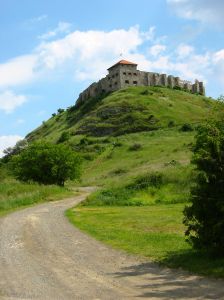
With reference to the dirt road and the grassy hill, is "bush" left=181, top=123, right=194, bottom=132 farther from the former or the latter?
the dirt road

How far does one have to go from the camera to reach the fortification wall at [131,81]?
155750 mm

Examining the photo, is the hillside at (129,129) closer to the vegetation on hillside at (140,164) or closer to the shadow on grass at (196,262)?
Result: the vegetation on hillside at (140,164)

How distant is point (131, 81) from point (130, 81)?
1.03 feet

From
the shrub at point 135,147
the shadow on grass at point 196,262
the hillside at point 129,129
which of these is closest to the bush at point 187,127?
the hillside at point 129,129

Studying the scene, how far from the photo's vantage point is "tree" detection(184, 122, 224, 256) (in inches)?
585

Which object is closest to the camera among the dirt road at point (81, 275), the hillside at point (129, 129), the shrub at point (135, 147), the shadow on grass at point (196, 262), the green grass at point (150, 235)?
the dirt road at point (81, 275)

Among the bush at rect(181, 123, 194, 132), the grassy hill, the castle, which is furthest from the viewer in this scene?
the castle

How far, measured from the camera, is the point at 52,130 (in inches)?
6314

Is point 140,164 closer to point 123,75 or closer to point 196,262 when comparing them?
point 196,262

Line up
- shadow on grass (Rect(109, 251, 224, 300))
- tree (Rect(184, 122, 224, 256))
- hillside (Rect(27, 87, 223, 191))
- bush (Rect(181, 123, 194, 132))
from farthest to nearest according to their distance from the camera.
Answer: bush (Rect(181, 123, 194, 132)) < hillside (Rect(27, 87, 223, 191)) < tree (Rect(184, 122, 224, 256)) < shadow on grass (Rect(109, 251, 224, 300))

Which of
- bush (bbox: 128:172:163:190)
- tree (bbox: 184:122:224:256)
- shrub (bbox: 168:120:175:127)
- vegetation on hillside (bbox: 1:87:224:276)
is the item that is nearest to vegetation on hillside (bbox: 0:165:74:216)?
vegetation on hillside (bbox: 1:87:224:276)

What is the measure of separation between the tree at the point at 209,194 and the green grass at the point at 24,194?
2512 centimetres

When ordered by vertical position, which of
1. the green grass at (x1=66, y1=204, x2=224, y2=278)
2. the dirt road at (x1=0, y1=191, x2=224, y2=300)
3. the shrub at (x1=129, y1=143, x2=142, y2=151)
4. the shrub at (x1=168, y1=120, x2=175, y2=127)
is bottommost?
the dirt road at (x1=0, y1=191, x2=224, y2=300)

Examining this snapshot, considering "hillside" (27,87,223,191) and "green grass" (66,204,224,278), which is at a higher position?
"hillside" (27,87,223,191)
